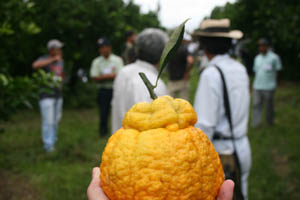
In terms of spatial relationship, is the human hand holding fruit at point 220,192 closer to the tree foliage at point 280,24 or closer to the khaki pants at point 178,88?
the tree foliage at point 280,24

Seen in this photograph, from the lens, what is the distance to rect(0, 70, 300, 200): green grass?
4832 millimetres

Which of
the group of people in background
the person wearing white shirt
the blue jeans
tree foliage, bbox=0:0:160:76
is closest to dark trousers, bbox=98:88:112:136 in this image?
the blue jeans

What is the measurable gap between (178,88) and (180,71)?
1.70ft

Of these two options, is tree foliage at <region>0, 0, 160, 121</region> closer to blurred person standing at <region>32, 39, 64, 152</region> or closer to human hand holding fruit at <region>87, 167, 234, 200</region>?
blurred person standing at <region>32, 39, 64, 152</region>

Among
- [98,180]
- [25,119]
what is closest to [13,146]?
[25,119]

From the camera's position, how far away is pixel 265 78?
8.43m

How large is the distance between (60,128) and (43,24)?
3.89 metres

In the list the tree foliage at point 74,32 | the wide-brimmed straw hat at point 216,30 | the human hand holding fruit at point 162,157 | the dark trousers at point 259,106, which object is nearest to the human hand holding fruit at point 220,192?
the human hand holding fruit at point 162,157

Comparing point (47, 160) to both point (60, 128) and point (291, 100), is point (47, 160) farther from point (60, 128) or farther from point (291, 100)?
point (291, 100)

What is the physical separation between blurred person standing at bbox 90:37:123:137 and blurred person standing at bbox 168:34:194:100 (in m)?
1.63

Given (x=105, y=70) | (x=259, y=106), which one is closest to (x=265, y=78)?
(x=259, y=106)

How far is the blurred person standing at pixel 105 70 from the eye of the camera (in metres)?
7.20

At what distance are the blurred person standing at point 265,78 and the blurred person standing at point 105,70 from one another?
3.96 m

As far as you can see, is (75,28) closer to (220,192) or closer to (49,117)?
(49,117)
